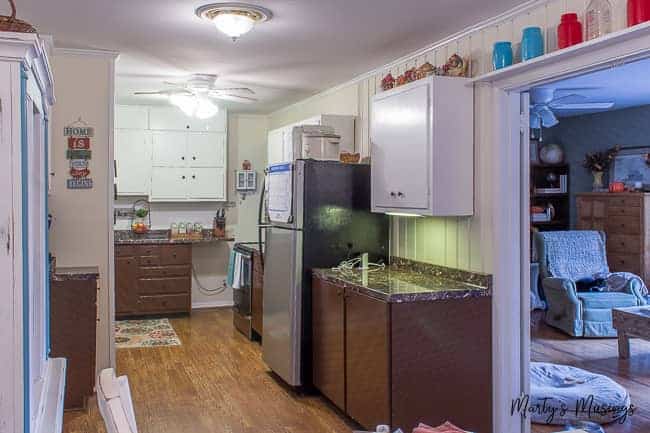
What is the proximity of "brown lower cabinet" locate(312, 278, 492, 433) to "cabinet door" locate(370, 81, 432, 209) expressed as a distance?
0.65 metres

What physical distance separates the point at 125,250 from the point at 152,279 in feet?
1.39

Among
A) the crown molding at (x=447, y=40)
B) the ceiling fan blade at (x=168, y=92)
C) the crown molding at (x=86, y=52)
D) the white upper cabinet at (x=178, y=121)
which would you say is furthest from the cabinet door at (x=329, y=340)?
the white upper cabinet at (x=178, y=121)

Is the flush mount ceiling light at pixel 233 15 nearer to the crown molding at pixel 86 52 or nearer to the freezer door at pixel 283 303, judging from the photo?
the crown molding at pixel 86 52

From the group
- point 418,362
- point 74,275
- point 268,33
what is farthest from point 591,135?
point 74,275

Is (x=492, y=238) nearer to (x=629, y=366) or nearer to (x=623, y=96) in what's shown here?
(x=629, y=366)

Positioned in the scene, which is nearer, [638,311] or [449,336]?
[449,336]

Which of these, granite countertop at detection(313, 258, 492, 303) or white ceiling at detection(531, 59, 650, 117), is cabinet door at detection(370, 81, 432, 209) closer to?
granite countertop at detection(313, 258, 492, 303)

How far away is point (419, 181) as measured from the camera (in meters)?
3.77

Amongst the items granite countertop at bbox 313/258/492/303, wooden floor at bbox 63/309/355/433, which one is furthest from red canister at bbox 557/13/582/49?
wooden floor at bbox 63/309/355/433

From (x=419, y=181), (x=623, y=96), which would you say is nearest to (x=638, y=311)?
(x=623, y=96)

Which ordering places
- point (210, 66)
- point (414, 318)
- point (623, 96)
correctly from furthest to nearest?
point (623, 96) → point (210, 66) → point (414, 318)

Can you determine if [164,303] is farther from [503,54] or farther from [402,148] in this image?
[503,54]

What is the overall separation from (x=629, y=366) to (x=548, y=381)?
1.05 m

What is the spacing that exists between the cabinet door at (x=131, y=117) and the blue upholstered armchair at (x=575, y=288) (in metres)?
4.48
